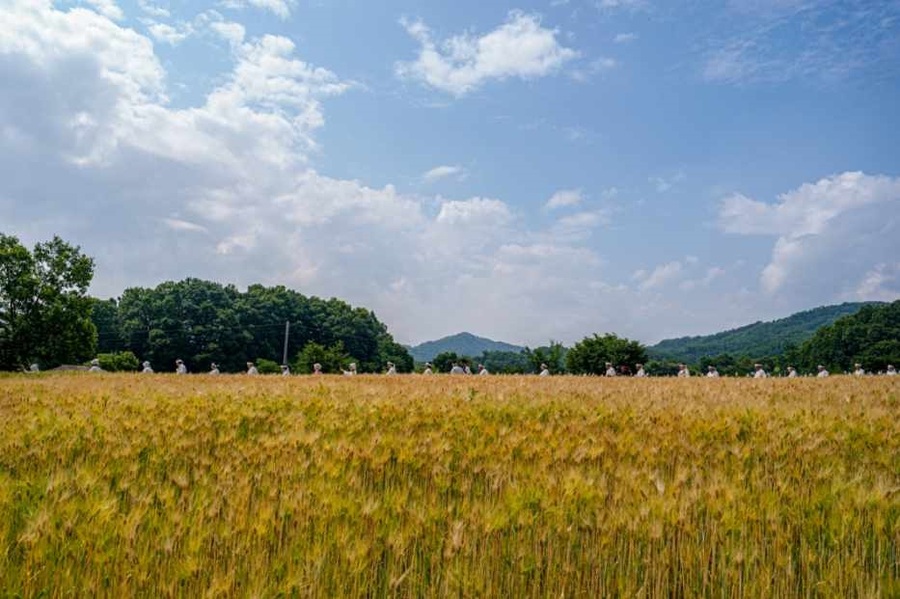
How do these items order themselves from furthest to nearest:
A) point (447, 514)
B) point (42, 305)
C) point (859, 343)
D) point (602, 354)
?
point (859, 343) < point (602, 354) < point (42, 305) < point (447, 514)

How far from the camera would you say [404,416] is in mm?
8125

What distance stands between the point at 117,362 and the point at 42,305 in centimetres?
3633

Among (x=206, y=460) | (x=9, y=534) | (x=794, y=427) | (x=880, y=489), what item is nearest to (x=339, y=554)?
(x=9, y=534)

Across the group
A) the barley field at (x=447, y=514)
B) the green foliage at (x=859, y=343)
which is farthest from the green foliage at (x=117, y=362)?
the green foliage at (x=859, y=343)

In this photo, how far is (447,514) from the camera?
3777mm

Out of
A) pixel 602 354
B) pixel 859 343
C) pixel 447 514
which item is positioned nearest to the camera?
pixel 447 514

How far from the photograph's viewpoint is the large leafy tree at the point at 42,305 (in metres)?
38.0

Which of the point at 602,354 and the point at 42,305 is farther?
the point at 602,354

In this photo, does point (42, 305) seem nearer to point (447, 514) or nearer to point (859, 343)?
point (447, 514)

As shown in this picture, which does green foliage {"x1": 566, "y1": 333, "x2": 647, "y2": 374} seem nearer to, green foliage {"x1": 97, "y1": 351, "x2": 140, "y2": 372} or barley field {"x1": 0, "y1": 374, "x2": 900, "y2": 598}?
green foliage {"x1": 97, "y1": 351, "x2": 140, "y2": 372}

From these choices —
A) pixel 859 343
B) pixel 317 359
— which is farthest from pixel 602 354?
pixel 859 343

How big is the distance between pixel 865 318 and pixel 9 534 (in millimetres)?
163637

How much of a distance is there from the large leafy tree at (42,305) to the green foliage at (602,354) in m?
53.1

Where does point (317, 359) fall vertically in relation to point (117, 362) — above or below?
above
